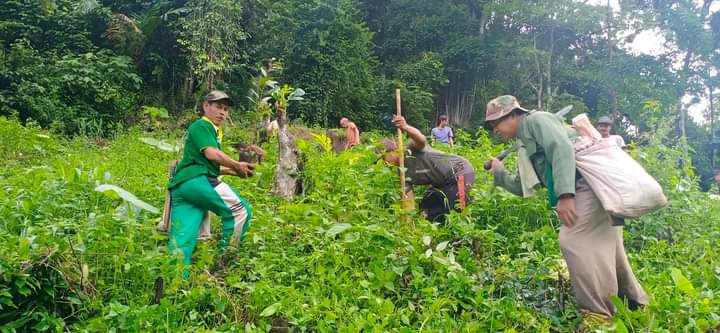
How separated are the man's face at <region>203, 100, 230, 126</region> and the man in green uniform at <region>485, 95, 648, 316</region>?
2.05 metres

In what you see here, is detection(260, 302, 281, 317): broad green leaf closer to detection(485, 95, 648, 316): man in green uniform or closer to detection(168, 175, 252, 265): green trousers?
detection(168, 175, 252, 265): green trousers

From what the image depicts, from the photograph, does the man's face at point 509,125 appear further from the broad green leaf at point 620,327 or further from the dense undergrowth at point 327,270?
the broad green leaf at point 620,327

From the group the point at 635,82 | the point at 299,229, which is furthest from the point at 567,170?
the point at 635,82

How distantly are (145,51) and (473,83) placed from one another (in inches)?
563

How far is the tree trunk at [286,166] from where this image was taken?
534 centimetres

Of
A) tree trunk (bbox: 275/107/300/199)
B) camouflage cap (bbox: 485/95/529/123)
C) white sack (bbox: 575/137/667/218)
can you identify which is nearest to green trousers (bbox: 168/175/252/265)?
tree trunk (bbox: 275/107/300/199)

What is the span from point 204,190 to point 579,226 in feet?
7.75

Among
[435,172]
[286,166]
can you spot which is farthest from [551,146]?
[286,166]

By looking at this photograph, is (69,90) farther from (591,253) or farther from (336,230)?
(591,253)

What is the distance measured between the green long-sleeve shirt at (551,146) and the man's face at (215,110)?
203 centimetres

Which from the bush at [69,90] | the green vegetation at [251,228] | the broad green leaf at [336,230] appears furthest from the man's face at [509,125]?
the bush at [69,90]

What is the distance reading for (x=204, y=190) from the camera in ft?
12.2

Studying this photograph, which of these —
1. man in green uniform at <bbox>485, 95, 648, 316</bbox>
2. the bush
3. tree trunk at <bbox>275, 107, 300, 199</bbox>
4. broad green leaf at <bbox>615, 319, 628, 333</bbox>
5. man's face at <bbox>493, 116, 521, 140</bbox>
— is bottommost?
the bush

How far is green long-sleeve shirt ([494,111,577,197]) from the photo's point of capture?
3.13m
